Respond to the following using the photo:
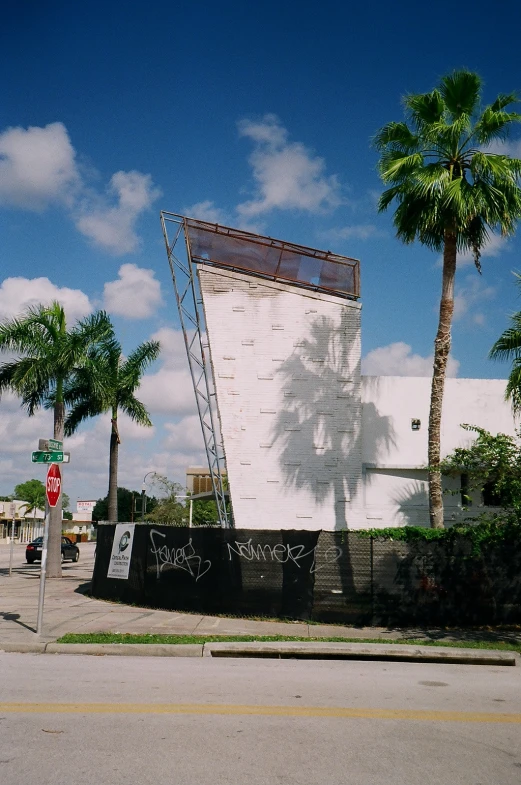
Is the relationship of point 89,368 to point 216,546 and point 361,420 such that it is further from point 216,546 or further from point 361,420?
point 216,546

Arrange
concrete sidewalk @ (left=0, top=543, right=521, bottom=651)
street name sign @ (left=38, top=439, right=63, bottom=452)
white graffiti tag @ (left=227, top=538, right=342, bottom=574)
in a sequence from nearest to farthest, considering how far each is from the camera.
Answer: concrete sidewalk @ (left=0, top=543, right=521, bottom=651)
street name sign @ (left=38, top=439, right=63, bottom=452)
white graffiti tag @ (left=227, top=538, right=342, bottom=574)

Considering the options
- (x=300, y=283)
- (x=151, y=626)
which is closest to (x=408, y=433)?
(x=300, y=283)

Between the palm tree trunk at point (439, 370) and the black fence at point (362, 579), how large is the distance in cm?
239

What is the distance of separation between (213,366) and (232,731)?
15457 mm

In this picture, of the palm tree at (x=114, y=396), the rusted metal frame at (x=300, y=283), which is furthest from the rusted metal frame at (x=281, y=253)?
the palm tree at (x=114, y=396)

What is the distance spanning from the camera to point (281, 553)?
15.2 metres

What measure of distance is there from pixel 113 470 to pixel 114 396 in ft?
10.4

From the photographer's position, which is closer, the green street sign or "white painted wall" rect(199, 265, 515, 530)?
the green street sign

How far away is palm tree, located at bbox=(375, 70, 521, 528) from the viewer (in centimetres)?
1750

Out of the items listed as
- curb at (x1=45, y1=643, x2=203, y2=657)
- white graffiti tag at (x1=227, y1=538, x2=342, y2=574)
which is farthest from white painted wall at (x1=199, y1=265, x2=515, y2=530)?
curb at (x1=45, y1=643, x2=203, y2=657)

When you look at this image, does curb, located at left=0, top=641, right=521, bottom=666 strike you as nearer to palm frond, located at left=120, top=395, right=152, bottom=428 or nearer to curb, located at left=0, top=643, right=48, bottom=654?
curb, located at left=0, top=643, right=48, bottom=654

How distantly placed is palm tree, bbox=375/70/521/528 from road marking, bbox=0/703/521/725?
393 inches

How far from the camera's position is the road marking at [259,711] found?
23.4ft

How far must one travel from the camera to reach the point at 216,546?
15664 mm
